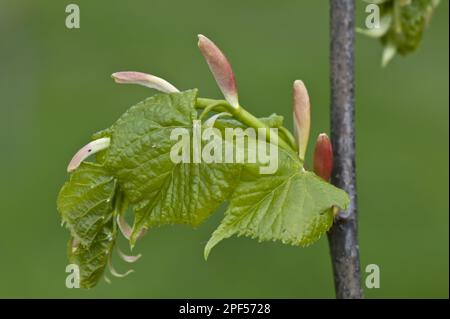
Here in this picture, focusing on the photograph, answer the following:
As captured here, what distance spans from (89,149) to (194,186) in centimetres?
12

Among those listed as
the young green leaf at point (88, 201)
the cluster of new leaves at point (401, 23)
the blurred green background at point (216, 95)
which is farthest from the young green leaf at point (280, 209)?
the blurred green background at point (216, 95)

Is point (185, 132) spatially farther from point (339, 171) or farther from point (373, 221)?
point (373, 221)

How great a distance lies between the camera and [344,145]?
0.95 meters

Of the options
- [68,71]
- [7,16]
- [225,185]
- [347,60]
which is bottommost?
[225,185]

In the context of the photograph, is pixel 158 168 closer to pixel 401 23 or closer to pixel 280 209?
pixel 280 209

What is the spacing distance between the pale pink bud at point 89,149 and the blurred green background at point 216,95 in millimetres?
1891

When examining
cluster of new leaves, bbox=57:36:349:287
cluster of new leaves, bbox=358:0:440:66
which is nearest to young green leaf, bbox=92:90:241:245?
cluster of new leaves, bbox=57:36:349:287

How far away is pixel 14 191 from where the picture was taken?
3334 millimetres

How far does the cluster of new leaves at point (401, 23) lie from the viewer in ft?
3.44

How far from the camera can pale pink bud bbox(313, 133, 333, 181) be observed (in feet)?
3.01

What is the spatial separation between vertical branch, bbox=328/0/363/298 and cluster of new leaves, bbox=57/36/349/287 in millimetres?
50

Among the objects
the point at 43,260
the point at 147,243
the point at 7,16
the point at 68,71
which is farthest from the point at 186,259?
the point at 7,16

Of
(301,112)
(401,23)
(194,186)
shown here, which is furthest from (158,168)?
(401,23)
